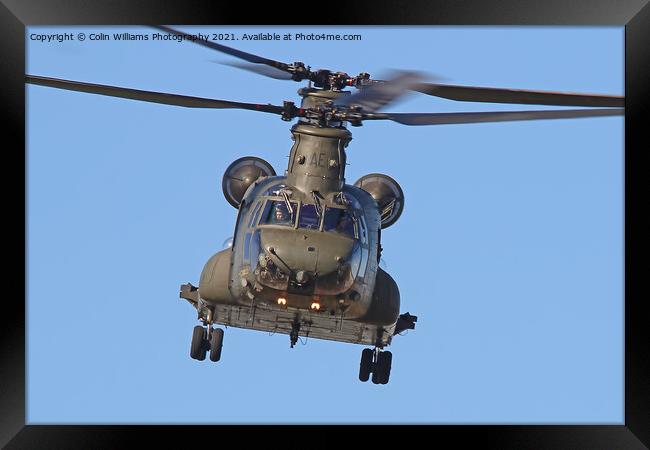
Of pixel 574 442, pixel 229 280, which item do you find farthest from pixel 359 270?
pixel 574 442

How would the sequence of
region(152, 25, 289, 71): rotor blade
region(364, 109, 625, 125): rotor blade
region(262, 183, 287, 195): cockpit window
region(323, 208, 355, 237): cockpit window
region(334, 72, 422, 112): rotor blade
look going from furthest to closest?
region(262, 183, 287, 195): cockpit window
region(323, 208, 355, 237): cockpit window
region(364, 109, 625, 125): rotor blade
region(152, 25, 289, 71): rotor blade
region(334, 72, 422, 112): rotor blade

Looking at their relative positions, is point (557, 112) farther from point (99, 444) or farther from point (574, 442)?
point (99, 444)

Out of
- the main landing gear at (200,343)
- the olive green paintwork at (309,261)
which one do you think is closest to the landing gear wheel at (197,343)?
the main landing gear at (200,343)

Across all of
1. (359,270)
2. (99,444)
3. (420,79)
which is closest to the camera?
(420,79)

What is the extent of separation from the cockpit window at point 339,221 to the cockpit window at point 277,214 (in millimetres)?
576

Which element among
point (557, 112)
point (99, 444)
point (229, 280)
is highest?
point (557, 112)

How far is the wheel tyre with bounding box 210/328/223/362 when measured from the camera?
39719 millimetres

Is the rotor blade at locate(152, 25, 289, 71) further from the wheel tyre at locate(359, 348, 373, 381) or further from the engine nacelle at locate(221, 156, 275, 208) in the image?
the wheel tyre at locate(359, 348, 373, 381)

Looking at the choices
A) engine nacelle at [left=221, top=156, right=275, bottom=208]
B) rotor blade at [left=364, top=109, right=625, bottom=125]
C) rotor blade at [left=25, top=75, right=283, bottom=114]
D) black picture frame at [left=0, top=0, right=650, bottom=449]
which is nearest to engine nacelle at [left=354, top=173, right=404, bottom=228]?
engine nacelle at [left=221, top=156, right=275, bottom=208]

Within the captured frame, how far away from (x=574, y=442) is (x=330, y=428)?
3.73 meters

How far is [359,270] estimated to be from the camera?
3738 cm

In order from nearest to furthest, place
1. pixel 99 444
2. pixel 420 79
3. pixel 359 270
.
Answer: pixel 420 79 → pixel 99 444 → pixel 359 270

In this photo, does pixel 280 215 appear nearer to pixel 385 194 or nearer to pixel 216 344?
pixel 216 344

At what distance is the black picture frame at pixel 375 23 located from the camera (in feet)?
114
